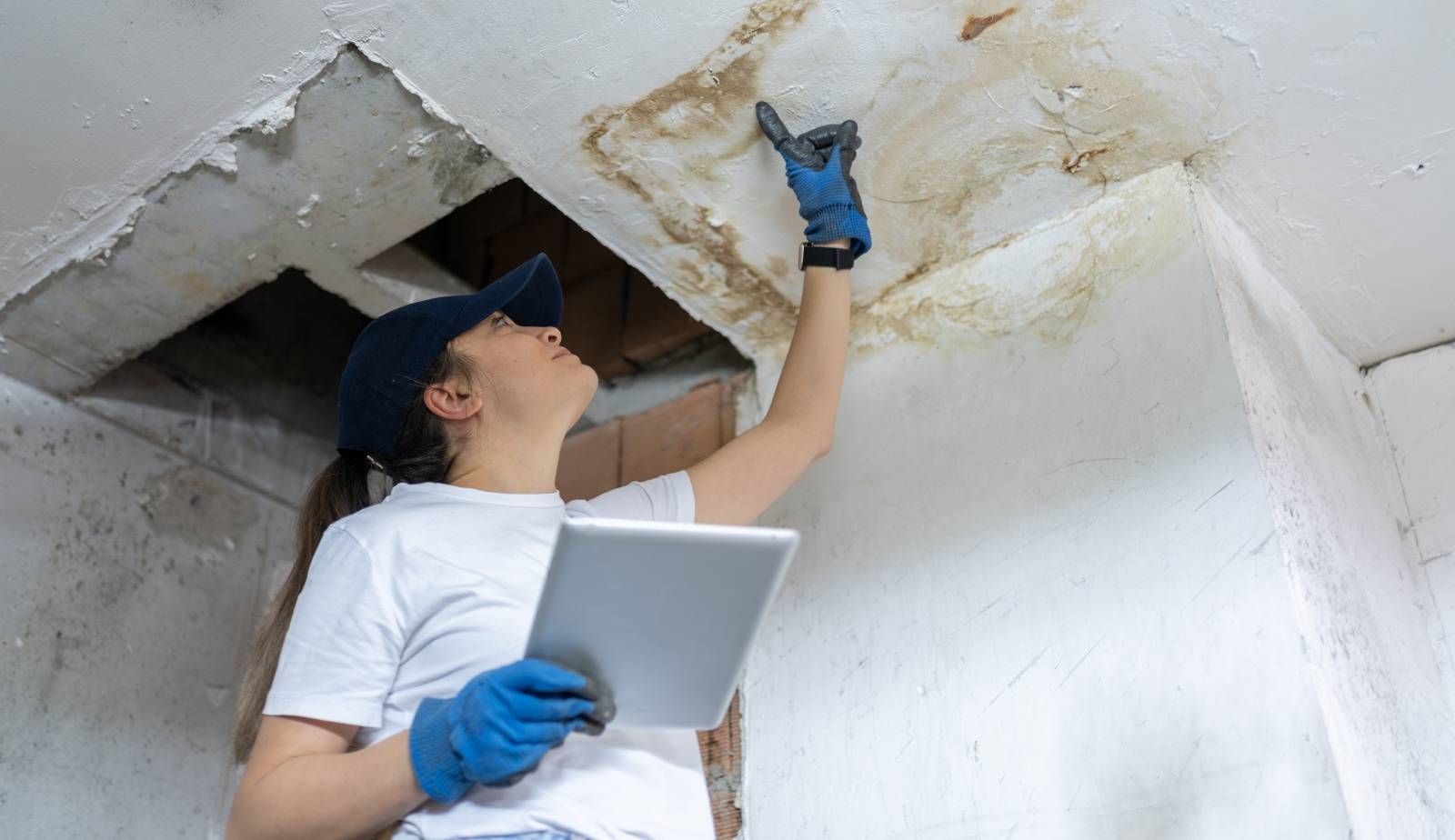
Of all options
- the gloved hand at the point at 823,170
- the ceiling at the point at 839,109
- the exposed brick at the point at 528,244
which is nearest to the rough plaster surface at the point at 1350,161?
the ceiling at the point at 839,109

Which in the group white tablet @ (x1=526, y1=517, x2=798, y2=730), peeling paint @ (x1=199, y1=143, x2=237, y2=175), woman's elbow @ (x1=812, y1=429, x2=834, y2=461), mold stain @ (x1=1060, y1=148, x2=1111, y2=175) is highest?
peeling paint @ (x1=199, y1=143, x2=237, y2=175)

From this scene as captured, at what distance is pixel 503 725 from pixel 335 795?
20cm

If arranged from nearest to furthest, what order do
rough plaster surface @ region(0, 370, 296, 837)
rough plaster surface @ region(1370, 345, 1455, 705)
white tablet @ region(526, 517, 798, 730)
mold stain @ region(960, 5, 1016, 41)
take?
white tablet @ region(526, 517, 798, 730) → mold stain @ region(960, 5, 1016, 41) → rough plaster surface @ region(1370, 345, 1455, 705) → rough plaster surface @ region(0, 370, 296, 837)

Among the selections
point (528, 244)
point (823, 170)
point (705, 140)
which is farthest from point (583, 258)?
point (823, 170)

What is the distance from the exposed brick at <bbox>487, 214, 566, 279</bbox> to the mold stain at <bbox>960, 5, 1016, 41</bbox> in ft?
3.87

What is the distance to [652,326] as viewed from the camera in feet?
7.36

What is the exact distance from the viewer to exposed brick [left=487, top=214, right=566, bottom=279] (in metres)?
2.45

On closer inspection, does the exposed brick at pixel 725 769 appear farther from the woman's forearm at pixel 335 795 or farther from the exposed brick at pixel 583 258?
the exposed brick at pixel 583 258

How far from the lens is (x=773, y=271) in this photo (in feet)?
5.98

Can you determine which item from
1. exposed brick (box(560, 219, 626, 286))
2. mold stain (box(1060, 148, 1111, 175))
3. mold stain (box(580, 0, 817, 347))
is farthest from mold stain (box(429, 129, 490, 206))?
mold stain (box(1060, 148, 1111, 175))

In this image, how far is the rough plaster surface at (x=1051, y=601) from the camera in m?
1.31

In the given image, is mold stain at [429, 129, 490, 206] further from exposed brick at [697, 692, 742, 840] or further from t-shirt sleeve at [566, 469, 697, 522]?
exposed brick at [697, 692, 742, 840]

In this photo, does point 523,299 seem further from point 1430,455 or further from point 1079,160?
point 1430,455

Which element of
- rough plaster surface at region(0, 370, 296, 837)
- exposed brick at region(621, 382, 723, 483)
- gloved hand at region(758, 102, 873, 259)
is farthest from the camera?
exposed brick at region(621, 382, 723, 483)
